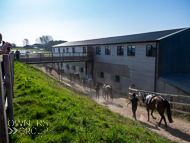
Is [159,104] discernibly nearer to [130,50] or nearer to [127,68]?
[127,68]

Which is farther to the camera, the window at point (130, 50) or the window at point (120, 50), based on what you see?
the window at point (120, 50)

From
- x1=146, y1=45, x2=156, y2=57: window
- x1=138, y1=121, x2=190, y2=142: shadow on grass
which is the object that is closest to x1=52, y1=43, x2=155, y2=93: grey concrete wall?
x1=146, y1=45, x2=156, y2=57: window

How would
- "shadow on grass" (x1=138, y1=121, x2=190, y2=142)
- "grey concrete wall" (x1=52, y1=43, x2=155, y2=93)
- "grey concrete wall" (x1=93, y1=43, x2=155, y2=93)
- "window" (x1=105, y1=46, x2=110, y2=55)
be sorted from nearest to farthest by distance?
"shadow on grass" (x1=138, y1=121, x2=190, y2=142) < "grey concrete wall" (x1=93, y1=43, x2=155, y2=93) < "grey concrete wall" (x1=52, y1=43, x2=155, y2=93) < "window" (x1=105, y1=46, x2=110, y2=55)

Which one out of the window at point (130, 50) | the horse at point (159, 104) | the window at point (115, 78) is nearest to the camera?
the horse at point (159, 104)

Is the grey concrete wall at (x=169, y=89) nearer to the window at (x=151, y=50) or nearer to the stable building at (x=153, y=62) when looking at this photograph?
the stable building at (x=153, y=62)

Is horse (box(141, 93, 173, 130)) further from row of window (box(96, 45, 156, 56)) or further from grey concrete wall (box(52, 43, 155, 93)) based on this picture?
row of window (box(96, 45, 156, 56))

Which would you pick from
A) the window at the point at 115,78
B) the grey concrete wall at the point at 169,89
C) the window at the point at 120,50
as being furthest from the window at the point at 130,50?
the grey concrete wall at the point at 169,89

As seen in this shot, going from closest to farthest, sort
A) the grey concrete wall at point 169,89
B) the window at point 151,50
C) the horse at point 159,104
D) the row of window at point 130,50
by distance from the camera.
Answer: the horse at point 159,104 → the grey concrete wall at point 169,89 → the window at point 151,50 → the row of window at point 130,50

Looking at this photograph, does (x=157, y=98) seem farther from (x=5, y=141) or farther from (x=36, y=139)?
(x=5, y=141)

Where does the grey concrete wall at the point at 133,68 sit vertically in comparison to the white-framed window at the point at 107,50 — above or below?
below

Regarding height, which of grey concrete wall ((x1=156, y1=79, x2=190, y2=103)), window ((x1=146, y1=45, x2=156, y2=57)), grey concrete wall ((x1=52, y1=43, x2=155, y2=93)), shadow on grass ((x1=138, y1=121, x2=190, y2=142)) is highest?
window ((x1=146, y1=45, x2=156, y2=57))

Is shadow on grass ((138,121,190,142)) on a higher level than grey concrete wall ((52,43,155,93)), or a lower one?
lower

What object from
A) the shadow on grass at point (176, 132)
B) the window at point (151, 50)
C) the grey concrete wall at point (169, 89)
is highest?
the window at point (151, 50)

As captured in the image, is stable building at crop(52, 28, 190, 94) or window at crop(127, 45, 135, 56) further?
window at crop(127, 45, 135, 56)
